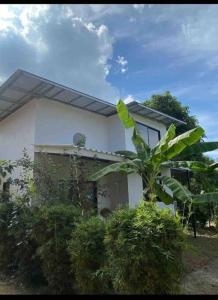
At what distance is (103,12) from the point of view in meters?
5.69

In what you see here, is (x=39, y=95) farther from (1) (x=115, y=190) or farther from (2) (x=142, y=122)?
(2) (x=142, y=122)

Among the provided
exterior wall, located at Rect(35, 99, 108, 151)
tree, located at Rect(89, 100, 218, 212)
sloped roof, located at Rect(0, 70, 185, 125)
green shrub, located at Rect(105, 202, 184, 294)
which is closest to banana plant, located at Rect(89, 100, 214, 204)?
tree, located at Rect(89, 100, 218, 212)

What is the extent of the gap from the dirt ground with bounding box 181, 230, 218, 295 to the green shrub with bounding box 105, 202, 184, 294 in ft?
1.53

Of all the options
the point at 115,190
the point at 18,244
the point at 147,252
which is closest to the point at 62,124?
the point at 115,190

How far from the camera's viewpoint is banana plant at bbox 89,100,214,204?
36.6 ft

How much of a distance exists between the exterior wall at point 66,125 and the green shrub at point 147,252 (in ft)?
27.7

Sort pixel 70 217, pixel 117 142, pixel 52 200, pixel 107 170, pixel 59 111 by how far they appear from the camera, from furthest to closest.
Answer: pixel 117 142, pixel 59 111, pixel 107 170, pixel 52 200, pixel 70 217

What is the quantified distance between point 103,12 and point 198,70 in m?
6.16

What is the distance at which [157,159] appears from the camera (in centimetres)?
1173

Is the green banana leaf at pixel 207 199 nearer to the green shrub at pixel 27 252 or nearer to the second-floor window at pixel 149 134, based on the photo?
the second-floor window at pixel 149 134

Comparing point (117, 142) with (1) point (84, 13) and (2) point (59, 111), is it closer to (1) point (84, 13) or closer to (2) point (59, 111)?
(2) point (59, 111)

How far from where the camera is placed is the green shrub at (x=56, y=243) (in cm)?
659

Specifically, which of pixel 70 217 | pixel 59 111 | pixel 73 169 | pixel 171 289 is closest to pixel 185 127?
pixel 59 111

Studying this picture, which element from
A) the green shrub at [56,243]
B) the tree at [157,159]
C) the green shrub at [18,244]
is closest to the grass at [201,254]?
the tree at [157,159]
